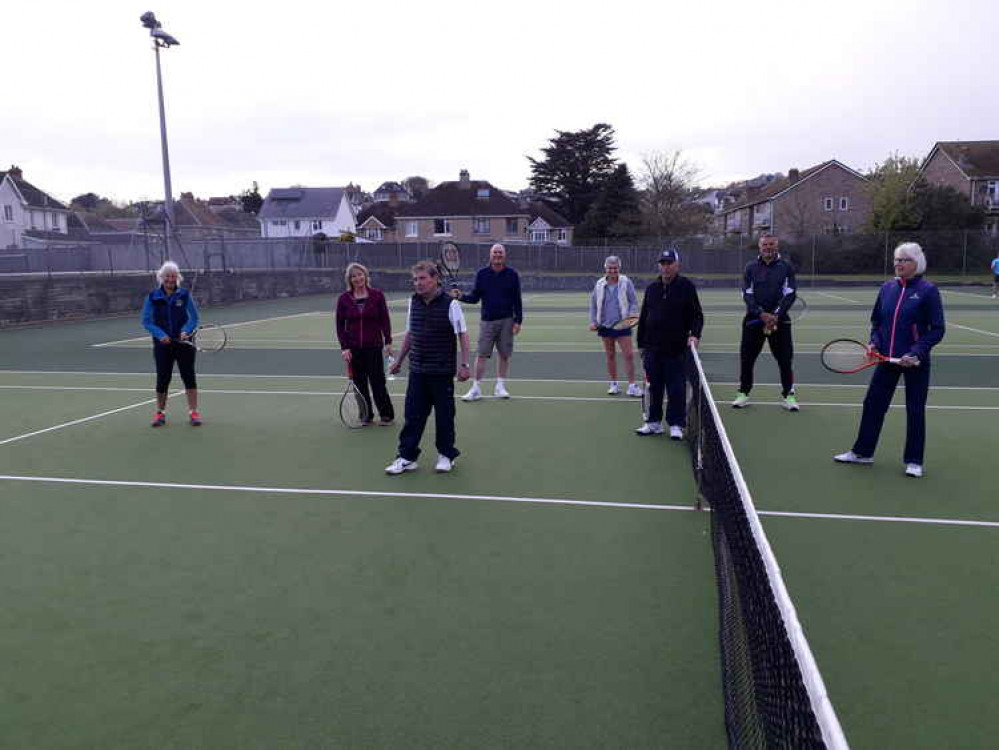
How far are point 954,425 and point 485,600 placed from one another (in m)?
6.69

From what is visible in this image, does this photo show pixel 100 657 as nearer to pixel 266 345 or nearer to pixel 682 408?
pixel 682 408

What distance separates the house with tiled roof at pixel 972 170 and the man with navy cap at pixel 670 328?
60284 mm

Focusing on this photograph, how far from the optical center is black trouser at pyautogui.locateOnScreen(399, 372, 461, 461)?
22.5 ft

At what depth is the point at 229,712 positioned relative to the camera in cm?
349

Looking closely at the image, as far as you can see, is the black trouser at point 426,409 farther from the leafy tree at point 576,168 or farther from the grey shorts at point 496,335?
the leafy tree at point 576,168

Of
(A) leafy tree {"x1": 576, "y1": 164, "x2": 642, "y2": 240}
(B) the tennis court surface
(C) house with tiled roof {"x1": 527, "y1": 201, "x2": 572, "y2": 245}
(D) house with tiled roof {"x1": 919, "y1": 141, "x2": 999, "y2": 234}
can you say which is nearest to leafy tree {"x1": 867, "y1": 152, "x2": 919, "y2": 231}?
(D) house with tiled roof {"x1": 919, "y1": 141, "x2": 999, "y2": 234}

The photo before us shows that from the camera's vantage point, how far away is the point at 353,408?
9016 millimetres

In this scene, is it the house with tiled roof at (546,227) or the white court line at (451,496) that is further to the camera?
the house with tiled roof at (546,227)

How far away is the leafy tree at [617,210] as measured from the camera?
6731 centimetres

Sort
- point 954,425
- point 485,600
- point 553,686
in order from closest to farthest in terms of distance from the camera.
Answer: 1. point 553,686
2. point 485,600
3. point 954,425

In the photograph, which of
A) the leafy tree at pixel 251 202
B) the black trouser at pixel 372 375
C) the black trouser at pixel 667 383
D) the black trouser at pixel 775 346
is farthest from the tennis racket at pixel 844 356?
the leafy tree at pixel 251 202

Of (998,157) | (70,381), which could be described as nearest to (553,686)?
(70,381)

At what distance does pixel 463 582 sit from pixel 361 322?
14.5 ft

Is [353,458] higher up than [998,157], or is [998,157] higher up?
[998,157]
